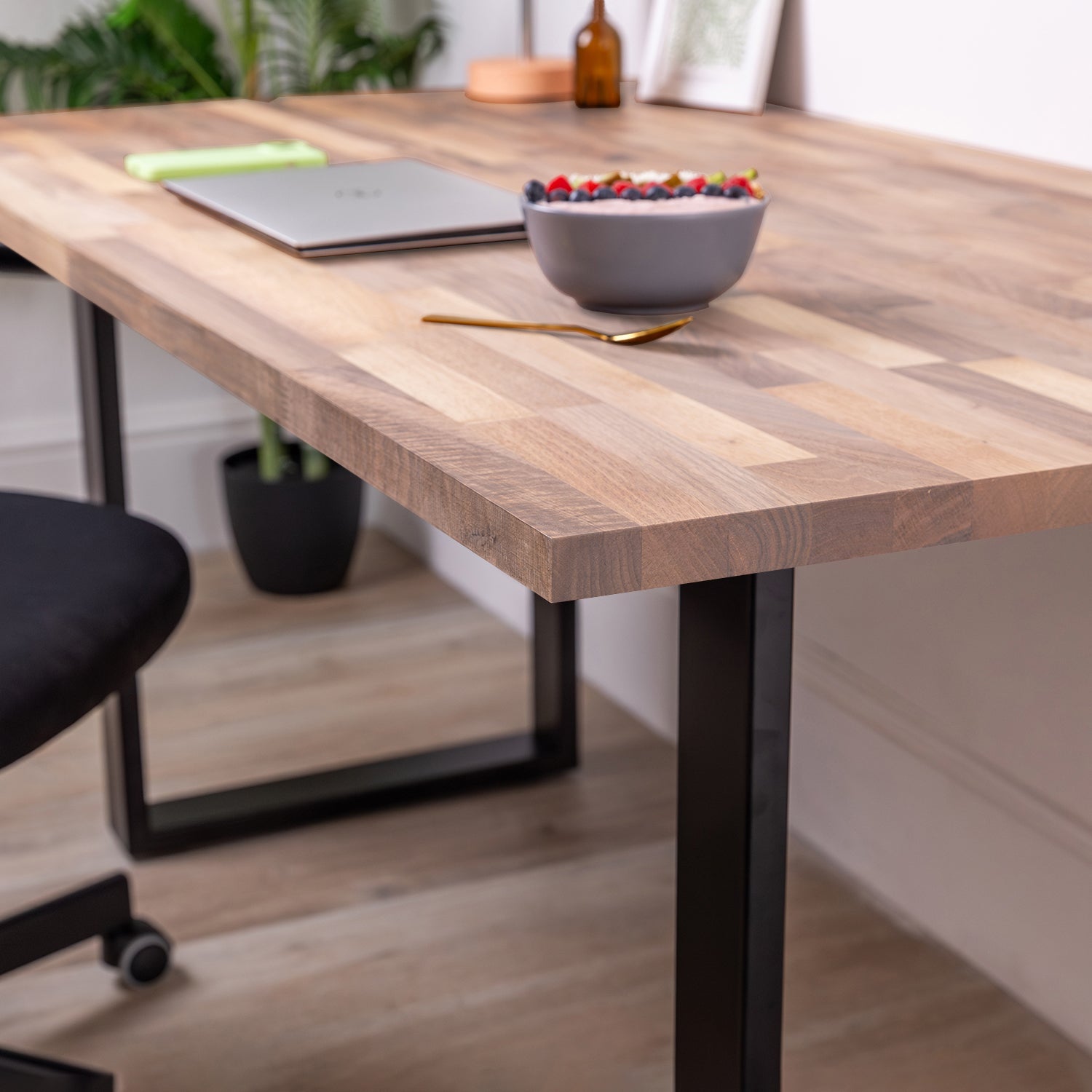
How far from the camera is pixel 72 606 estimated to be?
118 cm

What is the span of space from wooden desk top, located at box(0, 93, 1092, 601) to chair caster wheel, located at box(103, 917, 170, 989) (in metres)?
0.74

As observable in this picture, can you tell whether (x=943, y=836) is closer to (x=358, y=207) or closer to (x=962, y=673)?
(x=962, y=673)

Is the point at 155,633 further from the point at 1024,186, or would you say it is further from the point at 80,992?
the point at 1024,186

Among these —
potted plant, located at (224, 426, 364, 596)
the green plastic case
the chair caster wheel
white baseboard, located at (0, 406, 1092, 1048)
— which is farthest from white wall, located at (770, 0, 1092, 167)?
the chair caster wheel

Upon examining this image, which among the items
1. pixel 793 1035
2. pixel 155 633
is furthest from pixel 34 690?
pixel 793 1035

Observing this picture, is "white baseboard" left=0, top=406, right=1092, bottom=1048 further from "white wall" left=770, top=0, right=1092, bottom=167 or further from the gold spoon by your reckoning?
the gold spoon

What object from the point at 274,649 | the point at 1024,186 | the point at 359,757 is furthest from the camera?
the point at 274,649

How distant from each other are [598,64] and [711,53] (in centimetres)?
14

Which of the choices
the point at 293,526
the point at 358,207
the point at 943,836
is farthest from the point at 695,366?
the point at 293,526

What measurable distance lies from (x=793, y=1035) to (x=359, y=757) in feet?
2.72

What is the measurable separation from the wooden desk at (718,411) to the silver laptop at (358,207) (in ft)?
0.07

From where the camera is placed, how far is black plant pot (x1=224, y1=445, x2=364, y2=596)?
8.80ft

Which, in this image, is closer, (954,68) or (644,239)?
(644,239)

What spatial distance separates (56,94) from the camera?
2.72m
